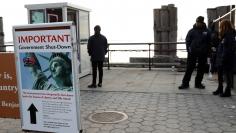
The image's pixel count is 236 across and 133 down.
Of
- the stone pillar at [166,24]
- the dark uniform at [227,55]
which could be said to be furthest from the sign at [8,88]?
the stone pillar at [166,24]

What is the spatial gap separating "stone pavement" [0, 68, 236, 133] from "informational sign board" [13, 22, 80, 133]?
0.80 metres

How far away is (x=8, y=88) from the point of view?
5215mm

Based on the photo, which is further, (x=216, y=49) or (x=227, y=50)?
(x=216, y=49)

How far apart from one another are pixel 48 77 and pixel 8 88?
1029 millimetres

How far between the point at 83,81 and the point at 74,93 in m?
5.57

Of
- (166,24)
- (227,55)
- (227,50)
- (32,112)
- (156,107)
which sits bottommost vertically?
(156,107)

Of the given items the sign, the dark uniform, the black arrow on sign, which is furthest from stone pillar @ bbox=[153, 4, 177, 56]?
the black arrow on sign

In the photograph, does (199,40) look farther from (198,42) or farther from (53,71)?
(53,71)

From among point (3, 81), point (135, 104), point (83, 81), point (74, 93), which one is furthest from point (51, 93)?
point (83, 81)

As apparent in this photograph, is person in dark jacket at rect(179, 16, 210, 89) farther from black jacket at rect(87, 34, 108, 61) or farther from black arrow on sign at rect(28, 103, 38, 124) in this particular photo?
black arrow on sign at rect(28, 103, 38, 124)

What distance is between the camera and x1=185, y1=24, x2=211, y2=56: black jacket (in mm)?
7957

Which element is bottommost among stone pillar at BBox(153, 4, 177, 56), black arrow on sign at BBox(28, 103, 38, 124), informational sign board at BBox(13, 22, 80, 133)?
black arrow on sign at BBox(28, 103, 38, 124)

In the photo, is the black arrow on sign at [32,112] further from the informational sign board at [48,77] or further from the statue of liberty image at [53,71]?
the statue of liberty image at [53,71]

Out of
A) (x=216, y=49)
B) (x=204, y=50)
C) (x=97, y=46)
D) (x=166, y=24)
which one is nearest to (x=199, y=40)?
(x=204, y=50)
